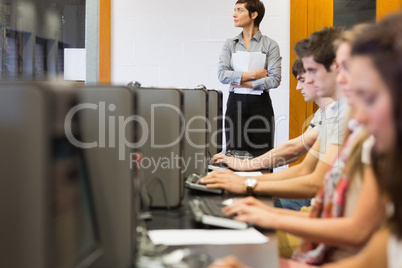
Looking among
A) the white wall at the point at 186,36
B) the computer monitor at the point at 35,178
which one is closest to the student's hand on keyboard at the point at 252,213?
the computer monitor at the point at 35,178

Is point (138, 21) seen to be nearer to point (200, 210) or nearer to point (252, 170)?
point (252, 170)

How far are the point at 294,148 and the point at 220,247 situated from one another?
165 cm

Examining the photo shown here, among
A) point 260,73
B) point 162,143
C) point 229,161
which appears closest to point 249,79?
point 260,73

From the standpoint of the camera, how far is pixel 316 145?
1.91m

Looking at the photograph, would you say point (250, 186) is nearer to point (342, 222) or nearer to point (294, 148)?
point (342, 222)

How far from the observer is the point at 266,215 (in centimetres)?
124

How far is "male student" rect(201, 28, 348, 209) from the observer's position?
1.66 metres

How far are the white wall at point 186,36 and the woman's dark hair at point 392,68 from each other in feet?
11.2

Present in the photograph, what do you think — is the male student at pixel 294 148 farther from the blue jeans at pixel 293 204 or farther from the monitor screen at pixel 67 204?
the monitor screen at pixel 67 204

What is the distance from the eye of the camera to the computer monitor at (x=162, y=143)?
1.40 meters

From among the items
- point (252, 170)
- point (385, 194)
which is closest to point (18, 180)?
point (385, 194)

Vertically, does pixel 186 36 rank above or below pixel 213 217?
above

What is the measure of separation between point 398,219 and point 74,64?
343cm

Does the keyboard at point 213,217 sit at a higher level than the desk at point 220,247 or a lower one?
higher
